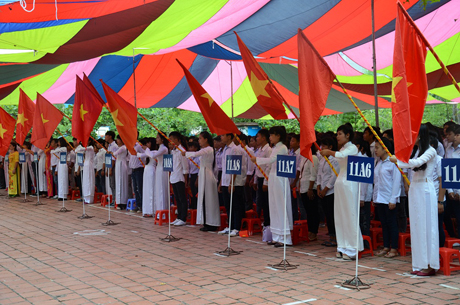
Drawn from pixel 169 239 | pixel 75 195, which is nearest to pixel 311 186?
pixel 169 239

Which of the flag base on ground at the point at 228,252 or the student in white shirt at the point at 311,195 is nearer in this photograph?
the flag base on ground at the point at 228,252

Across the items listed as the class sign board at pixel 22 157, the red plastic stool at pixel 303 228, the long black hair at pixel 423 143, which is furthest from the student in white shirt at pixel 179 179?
the class sign board at pixel 22 157

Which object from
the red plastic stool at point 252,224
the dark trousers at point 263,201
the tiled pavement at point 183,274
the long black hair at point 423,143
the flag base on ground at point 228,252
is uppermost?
the long black hair at point 423,143

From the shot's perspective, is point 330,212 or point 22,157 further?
point 22,157

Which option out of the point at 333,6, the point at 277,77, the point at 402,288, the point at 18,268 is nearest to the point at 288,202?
the point at 402,288

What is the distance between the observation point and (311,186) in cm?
729

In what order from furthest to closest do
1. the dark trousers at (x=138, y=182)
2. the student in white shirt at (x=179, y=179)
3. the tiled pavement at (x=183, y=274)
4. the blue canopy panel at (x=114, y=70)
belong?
the blue canopy panel at (x=114, y=70), the dark trousers at (x=138, y=182), the student in white shirt at (x=179, y=179), the tiled pavement at (x=183, y=274)

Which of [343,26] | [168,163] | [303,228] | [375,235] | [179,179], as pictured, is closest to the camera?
[375,235]

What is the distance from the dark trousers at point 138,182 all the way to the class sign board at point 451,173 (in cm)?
723

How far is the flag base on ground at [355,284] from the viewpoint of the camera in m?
4.86

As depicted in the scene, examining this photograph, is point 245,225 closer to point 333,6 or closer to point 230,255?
point 230,255

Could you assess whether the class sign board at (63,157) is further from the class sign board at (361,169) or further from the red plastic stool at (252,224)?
Result: the class sign board at (361,169)

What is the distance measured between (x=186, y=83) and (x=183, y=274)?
8755mm

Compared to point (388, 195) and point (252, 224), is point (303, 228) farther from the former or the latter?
point (388, 195)
